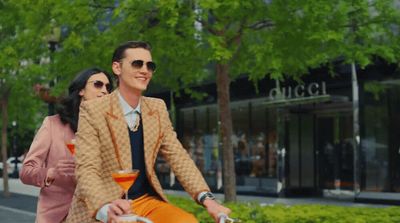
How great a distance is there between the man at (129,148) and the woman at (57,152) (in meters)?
0.86

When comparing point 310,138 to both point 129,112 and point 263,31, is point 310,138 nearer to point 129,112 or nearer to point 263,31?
point 263,31

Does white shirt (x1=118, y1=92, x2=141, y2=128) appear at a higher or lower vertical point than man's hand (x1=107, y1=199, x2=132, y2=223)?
higher

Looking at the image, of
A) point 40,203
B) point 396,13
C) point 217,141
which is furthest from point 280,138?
point 40,203

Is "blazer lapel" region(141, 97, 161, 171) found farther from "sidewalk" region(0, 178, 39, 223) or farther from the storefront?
the storefront

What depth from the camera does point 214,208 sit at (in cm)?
299

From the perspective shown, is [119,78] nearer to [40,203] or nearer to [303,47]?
[40,203]

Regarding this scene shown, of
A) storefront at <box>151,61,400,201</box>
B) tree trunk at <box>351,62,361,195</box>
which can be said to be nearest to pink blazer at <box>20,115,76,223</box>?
storefront at <box>151,61,400,201</box>

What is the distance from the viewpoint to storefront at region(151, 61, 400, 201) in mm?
18641

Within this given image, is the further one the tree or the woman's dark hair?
the tree

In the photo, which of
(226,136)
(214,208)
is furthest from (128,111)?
(226,136)

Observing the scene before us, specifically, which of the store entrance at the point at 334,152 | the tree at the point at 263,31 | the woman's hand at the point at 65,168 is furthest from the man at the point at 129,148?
the store entrance at the point at 334,152

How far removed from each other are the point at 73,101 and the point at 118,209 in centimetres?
162

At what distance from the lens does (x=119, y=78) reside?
3236 millimetres

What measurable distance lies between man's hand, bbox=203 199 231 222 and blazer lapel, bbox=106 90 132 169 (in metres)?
0.41
